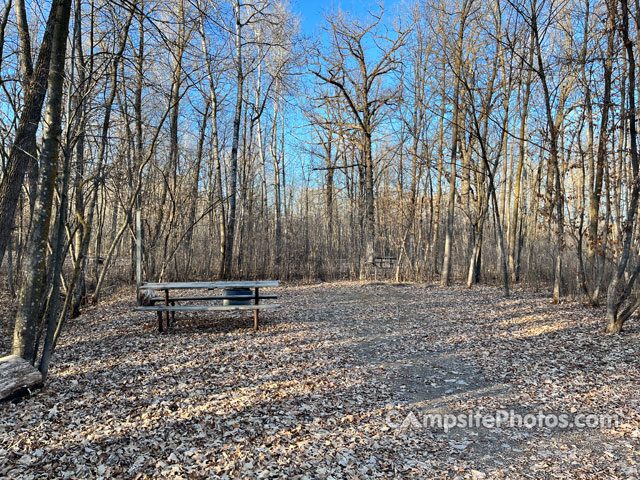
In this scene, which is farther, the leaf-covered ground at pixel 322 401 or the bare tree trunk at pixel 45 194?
the bare tree trunk at pixel 45 194

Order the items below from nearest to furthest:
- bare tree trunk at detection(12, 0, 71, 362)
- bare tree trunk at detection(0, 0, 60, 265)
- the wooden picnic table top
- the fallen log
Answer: the fallen log → bare tree trunk at detection(12, 0, 71, 362) → bare tree trunk at detection(0, 0, 60, 265) → the wooden picnic table top

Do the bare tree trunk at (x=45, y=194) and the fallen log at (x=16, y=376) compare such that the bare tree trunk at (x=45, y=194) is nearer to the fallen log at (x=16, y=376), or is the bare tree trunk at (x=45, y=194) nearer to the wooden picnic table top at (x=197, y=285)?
the fallen log at (x=16, y=376)

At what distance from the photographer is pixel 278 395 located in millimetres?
3502

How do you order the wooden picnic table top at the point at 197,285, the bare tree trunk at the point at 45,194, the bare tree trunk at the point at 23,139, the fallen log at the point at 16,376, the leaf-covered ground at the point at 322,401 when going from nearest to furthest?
the leaf-covered ground at the point at 322,401, the fallen log at the point at 16,376, the bare tree trunk at the point at 45,194, the bare tree trunk at the point at 23,139, the wooden picnic table top at the point at 197,285

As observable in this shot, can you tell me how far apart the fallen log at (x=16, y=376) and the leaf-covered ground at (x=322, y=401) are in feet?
0.43

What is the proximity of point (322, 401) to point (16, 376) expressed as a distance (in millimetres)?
2627

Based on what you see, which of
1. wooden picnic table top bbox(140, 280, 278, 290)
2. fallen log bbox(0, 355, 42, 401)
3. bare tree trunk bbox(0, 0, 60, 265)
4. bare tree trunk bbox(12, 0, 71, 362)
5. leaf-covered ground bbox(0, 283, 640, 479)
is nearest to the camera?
leaf-covered ground bbox(0, 283, 640, 479)

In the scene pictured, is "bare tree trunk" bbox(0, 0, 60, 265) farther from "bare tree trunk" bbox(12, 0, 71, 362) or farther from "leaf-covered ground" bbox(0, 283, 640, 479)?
"bare tree trunk" bbox(12, 0, 71, 362)

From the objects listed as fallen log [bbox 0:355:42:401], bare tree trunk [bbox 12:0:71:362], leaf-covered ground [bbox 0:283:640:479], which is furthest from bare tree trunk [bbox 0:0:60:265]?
fallen log [bbox 0:355:42:401]

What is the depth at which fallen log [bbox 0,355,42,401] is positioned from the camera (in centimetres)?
314

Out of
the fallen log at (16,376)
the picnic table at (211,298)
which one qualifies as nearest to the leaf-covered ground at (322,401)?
the fallen log at (16,376)

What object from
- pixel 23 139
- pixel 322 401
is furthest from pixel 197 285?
pixel 23 139

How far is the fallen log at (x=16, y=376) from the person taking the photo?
10.3 feet

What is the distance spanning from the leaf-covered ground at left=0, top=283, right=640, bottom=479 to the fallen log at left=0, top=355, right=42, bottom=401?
0.13 metres
